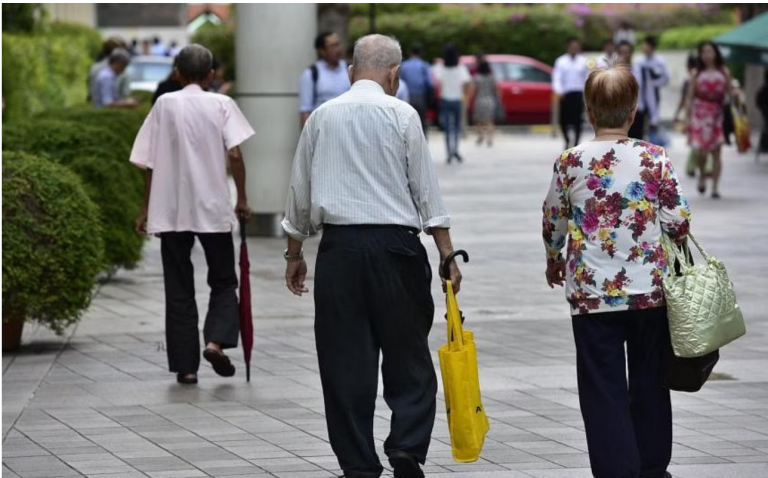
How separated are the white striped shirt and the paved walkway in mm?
1099

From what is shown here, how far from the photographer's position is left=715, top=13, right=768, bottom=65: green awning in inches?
893

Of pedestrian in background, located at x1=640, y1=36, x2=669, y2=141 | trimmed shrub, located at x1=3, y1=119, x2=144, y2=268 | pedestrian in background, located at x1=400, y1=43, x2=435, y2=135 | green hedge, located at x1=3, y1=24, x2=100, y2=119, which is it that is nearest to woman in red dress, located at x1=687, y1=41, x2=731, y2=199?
pedestrian in background, located at x1=640, y1=36, x2=669, y2=141

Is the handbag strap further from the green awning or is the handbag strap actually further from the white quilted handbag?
the green awning

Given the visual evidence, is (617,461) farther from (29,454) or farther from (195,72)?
(195,72)

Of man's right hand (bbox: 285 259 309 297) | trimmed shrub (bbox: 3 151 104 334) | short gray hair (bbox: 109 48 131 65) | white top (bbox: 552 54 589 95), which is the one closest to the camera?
man's right hand (bbox: 285 259 309 297)

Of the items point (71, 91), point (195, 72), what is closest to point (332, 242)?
point (195, 72)

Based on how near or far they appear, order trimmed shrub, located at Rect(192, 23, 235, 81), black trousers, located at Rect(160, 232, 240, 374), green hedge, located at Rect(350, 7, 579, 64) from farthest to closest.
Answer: green hedge, located at Rect(350, 7, 579, 64)
trimmed shrub, located at Rect(192, 23, 235, 81)
black trousers, located at Rect(160, 232, 240, 374)

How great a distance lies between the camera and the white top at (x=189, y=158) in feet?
26.0

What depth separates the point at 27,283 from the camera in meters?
8.64

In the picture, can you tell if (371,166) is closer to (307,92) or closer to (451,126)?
(307,92)

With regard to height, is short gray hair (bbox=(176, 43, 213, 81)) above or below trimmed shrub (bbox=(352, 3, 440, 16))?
above

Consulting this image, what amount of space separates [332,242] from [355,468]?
0.78 meters

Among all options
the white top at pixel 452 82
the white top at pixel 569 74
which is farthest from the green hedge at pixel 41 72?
the white top at pixel 569 74

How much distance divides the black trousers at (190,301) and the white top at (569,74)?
17334 mm
